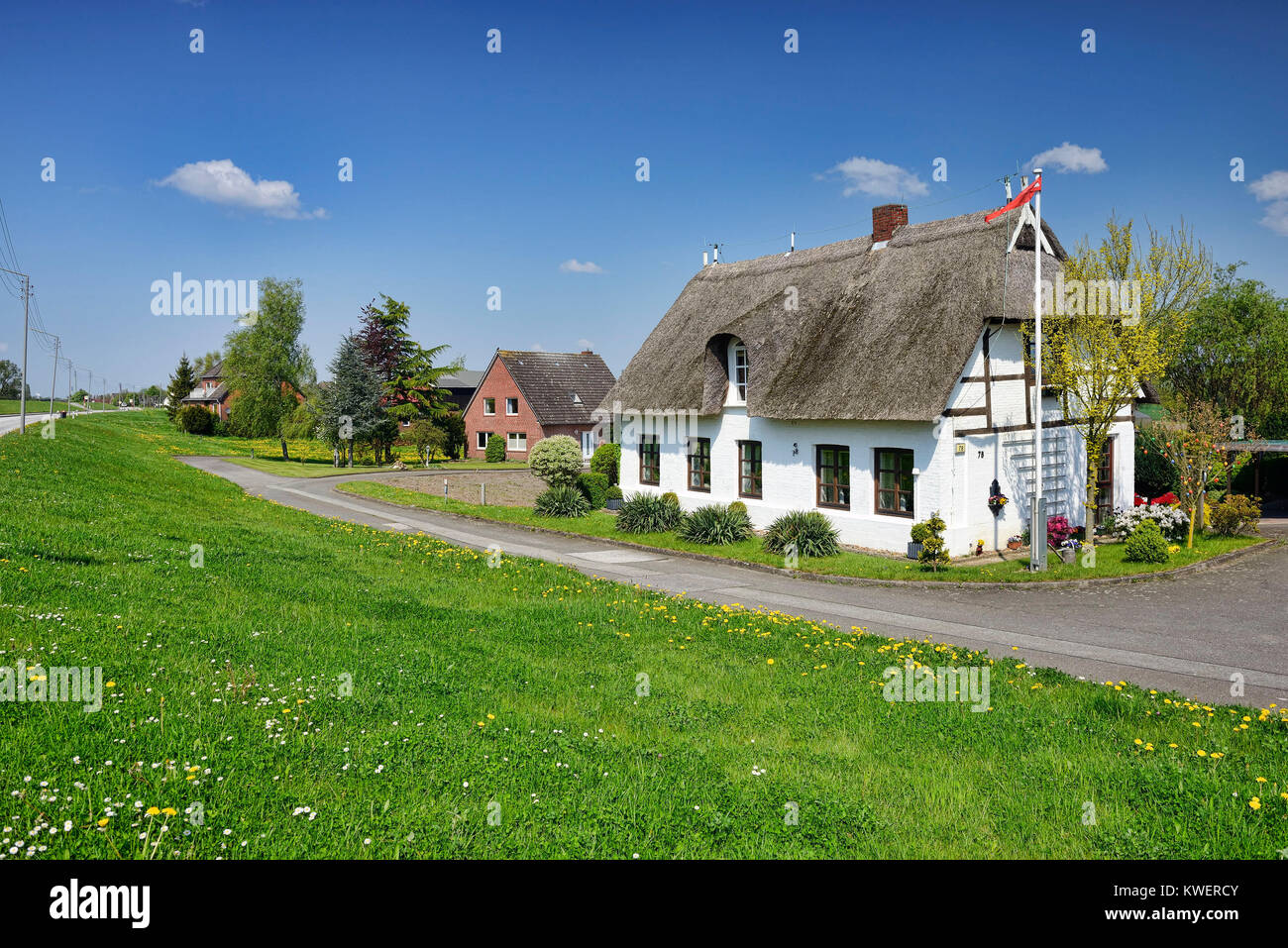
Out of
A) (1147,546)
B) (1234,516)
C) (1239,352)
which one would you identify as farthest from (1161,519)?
(1239,352)

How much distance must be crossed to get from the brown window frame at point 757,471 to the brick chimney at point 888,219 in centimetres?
728

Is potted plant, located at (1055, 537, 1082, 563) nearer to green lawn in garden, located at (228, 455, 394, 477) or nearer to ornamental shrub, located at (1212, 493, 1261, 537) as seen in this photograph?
ornamental shrub, located at (1212, 493, 1261, 537)

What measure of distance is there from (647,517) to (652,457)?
396 cm

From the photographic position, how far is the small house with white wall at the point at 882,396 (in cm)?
2022

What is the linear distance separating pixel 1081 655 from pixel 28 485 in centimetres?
1945

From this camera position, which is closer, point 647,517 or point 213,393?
point 647,517

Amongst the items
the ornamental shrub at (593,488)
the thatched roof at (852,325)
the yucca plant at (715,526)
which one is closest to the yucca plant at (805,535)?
the yucca plant at (715,526)

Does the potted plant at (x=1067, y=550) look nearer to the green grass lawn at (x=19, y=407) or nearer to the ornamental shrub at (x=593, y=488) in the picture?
the ornamental shrub at (x=593, y=488)

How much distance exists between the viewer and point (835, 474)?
893 inches

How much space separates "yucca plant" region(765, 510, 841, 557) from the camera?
21.0m

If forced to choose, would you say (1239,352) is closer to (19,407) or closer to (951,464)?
(951,464)
